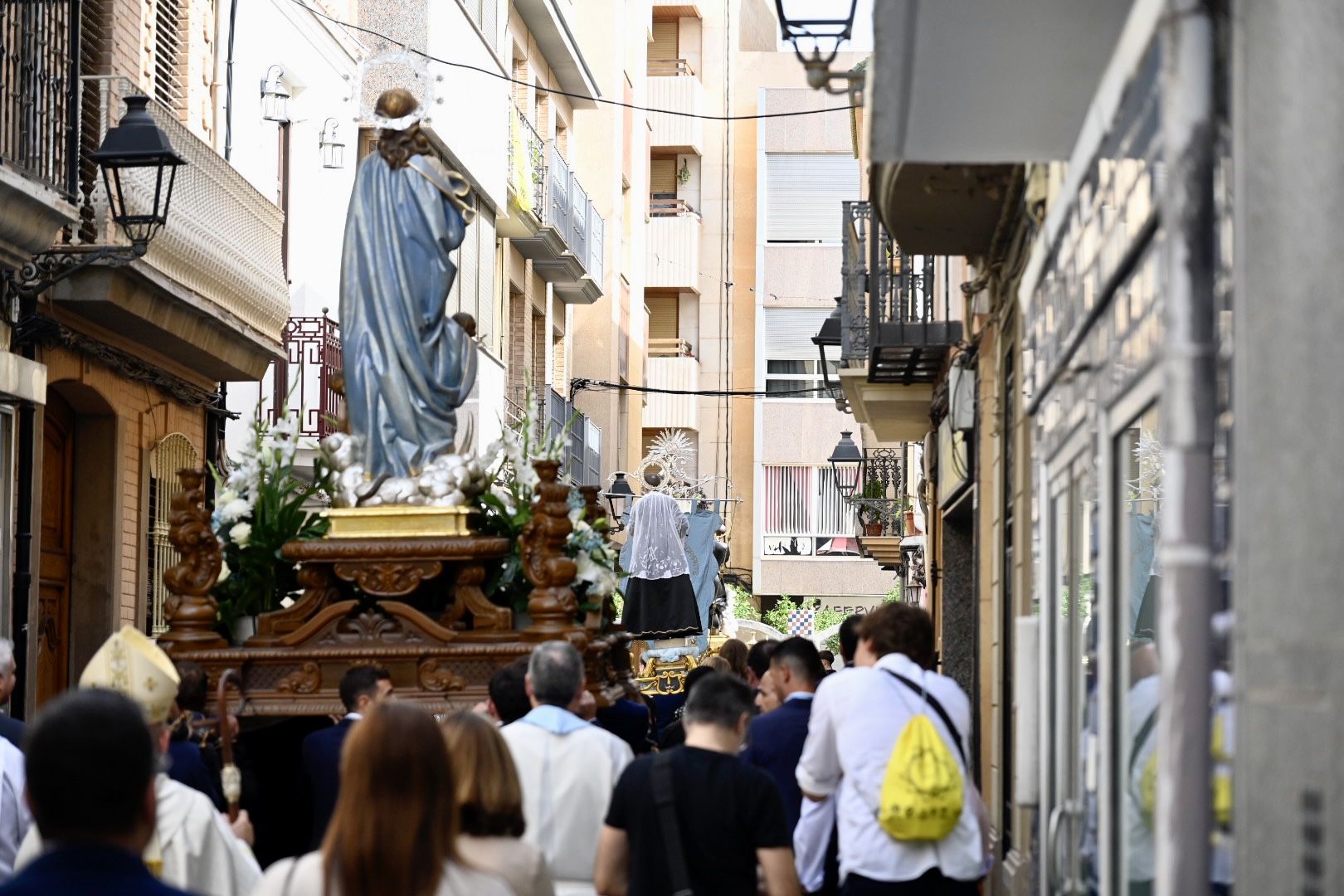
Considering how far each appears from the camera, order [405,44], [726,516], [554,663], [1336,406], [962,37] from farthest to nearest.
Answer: [726,516] < [405,44] < [554,663] < [962,37] < [1336,406]

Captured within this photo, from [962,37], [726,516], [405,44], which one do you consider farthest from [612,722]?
[726,516]

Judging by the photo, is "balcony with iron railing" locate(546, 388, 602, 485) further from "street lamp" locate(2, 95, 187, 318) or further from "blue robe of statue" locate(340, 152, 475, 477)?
"blue robe of statue" locate(340, 152, 475, 477)

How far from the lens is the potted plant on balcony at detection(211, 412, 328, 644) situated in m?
10.0

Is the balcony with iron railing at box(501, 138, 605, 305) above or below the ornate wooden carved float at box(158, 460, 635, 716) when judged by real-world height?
above

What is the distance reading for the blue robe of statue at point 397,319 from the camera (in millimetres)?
9898

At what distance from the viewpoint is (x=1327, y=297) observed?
3.34 metres

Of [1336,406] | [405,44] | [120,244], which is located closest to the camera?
[1336,406]

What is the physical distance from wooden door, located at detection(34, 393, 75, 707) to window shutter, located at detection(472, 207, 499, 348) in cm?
1016

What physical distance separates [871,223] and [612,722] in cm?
576

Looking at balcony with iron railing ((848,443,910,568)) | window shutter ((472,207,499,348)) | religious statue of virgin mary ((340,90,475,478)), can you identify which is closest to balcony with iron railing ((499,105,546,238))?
window shutter ((472,207,499,348))

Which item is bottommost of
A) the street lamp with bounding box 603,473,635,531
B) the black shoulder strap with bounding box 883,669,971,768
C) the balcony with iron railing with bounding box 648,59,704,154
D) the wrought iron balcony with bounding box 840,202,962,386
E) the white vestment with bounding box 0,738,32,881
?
the white vestment with bounding box 0,738,32,881

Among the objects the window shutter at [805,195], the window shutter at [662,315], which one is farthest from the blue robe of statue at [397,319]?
the window shutter at [662,315]

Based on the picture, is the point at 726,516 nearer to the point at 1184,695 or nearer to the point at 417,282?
the point at 417,282

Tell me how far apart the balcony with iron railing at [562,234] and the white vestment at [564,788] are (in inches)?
822
